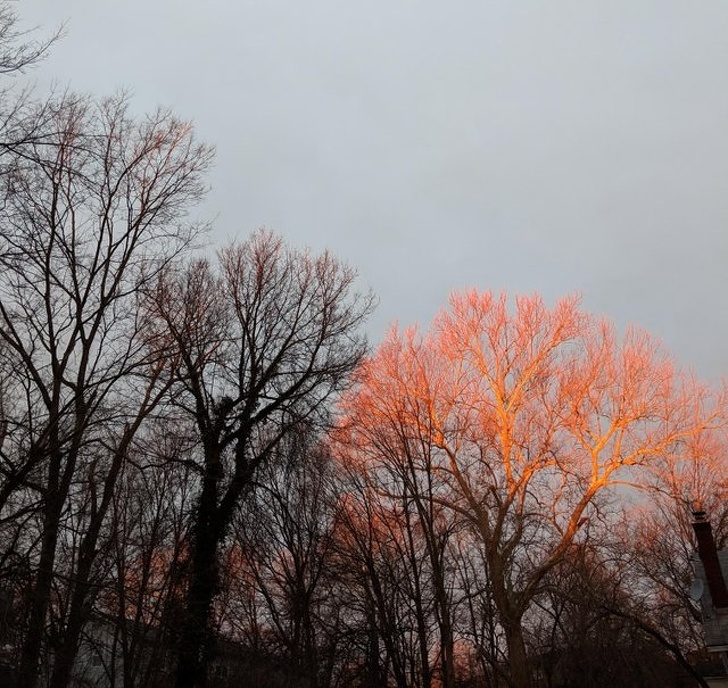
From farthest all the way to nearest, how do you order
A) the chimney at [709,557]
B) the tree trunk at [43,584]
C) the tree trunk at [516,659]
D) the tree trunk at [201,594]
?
the tree trunk at [516,659] → the chimney at [709,557] → the tree trunk at [201,594] → the tree trunk at [43,584]

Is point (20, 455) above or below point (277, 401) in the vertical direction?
below

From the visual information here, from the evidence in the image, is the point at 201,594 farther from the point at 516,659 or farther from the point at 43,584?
the point at 516,659

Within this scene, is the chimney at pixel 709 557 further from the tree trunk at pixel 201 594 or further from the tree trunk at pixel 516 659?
the tree trunk at pixel 201 594

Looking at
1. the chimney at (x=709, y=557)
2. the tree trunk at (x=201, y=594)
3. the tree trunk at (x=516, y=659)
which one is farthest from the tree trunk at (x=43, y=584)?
the chimney at (x=709, y=557)

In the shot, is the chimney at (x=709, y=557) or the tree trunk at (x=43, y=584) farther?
the chimney at (x=709, y=557)

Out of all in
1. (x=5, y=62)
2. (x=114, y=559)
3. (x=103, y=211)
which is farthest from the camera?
(x=114, y=559)

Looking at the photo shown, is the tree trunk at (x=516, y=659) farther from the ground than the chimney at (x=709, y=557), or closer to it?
closer to it

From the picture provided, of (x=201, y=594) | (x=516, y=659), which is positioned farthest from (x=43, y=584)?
(x=516, y=659)

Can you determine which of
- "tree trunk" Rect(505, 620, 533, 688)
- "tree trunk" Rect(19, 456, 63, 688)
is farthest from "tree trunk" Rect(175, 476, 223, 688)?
"tree trunk" Rect(505, 620, 533, 688)

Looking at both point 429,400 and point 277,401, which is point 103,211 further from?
point 429,400

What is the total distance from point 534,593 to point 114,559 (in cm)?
1501

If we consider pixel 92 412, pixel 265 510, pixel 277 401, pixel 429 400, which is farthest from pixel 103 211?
pixel 429 400

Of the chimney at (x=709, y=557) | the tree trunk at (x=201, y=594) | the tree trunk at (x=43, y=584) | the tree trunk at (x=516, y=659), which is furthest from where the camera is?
the tree trunk at (x=516, y=659)

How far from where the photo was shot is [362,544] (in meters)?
20.6
